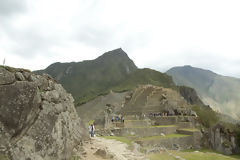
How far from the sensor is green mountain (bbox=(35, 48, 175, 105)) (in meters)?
135

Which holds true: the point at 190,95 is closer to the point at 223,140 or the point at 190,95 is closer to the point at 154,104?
the point at 154,104

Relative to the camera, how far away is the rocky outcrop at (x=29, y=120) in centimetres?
628

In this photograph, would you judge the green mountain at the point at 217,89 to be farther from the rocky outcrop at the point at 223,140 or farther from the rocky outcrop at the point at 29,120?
the rocky outcrop at the point at 29,120

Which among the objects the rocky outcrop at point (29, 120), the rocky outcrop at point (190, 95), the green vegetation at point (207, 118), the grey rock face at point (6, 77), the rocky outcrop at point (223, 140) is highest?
the rocky outcrop at point (190, 95)

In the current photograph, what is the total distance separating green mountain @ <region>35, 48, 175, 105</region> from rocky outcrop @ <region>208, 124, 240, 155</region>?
306 ft

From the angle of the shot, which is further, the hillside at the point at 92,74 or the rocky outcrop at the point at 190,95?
the hillside at the point at 92,74

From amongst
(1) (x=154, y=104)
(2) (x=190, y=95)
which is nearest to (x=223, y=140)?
(1) (x=154, y=104)

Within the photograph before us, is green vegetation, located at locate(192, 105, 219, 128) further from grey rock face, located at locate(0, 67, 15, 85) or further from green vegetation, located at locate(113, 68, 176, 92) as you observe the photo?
green vegetation, located at locate(113, 68, 176, 92)

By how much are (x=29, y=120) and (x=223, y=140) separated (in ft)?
93.2

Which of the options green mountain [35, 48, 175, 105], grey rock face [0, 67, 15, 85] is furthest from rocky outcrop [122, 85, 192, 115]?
green mountain [35, 48, 175, 105]

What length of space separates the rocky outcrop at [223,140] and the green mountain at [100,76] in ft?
306

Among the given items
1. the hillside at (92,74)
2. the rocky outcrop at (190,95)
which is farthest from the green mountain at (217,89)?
the hillside at (92,74)

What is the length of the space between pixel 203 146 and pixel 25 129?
92.7ft

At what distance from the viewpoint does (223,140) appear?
28359 millimetres
